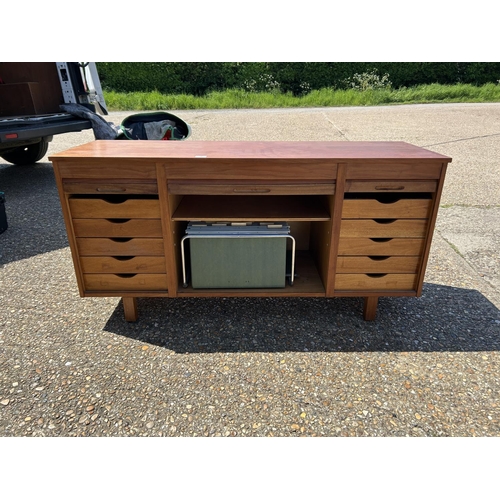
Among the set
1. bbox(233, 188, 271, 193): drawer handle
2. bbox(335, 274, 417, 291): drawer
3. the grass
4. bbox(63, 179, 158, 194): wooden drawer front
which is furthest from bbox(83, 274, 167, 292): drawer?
the grass

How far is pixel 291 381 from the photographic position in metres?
1.76

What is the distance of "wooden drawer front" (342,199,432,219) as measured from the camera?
191cm

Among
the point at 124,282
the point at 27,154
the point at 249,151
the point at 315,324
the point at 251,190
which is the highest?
the point at 249,151

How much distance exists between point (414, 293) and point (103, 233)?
5.69ft

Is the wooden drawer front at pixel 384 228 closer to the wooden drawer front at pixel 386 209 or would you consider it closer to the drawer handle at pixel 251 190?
the wooden drawer front at pixel 386 209

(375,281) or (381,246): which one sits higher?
(381,246)

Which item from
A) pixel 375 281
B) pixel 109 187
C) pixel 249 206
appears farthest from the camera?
pixel 249 206

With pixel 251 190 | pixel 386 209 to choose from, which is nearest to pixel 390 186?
pixel 386 209

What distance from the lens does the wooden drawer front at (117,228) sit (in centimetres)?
193

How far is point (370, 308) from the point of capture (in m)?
2.17

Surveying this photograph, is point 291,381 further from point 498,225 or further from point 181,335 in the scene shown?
point 498,225

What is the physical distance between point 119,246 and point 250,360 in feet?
3.00

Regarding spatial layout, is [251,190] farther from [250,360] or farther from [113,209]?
[250,360]

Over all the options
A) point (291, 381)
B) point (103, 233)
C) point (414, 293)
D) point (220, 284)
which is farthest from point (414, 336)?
point (103, 233)
